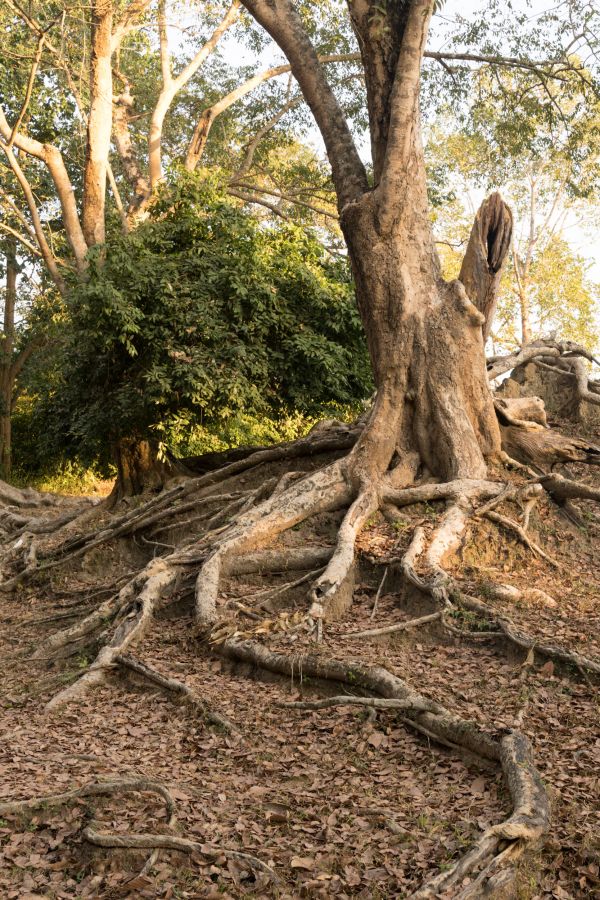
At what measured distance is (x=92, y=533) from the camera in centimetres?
1255

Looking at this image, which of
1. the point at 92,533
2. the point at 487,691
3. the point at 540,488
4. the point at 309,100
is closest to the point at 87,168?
the point at 309,100

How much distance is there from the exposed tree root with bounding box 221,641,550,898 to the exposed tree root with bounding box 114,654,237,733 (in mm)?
683

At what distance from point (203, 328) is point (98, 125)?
16.3 ft

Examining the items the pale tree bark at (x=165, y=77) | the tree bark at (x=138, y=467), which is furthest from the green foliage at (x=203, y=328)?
the pale tree bark at (x=165, y=77)

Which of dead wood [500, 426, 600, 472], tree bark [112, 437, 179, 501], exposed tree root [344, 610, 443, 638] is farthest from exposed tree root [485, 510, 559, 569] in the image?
tree bark [112, 437, 179, 501]

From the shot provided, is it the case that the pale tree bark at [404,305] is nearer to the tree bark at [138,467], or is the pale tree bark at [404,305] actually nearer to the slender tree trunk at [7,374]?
the tree bark at [138,467]

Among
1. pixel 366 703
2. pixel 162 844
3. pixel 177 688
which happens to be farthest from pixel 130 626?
pixel 162 844

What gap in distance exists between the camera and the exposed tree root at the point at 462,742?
413 cm

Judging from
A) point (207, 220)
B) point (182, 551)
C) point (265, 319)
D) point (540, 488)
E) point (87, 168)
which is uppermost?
point (87, 168)

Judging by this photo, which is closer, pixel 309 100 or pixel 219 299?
pixel 309 100

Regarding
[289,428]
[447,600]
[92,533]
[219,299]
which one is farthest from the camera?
[289,428]

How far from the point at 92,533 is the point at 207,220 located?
18.1ft

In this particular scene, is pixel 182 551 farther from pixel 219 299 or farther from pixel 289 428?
pixel 289 428

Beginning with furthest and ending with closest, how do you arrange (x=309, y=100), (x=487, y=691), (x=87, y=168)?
(x=87, y=168)
(x=309, y=100)
(x=487, y=691)
